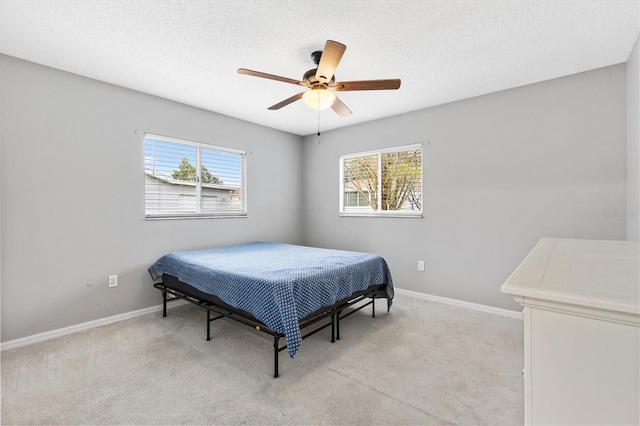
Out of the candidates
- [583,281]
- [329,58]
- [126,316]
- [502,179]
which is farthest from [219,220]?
[583,281]

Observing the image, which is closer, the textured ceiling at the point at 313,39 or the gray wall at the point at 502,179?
the textured ceiling at the point at 313,39

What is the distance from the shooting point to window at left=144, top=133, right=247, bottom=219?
10.8ft

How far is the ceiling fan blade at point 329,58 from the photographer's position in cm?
177

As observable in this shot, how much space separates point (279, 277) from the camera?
7.01 feet

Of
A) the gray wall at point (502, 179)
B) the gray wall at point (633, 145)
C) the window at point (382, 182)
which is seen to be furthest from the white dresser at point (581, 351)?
the window at point (382, 182)

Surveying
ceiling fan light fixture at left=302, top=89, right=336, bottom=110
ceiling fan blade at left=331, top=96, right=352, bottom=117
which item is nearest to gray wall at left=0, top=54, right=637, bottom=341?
ceiling fan blade at left=331, top=96, right=352, bottom=117

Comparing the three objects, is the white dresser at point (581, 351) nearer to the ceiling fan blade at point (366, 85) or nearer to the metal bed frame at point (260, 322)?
the metal bed frame at point (260, 322)

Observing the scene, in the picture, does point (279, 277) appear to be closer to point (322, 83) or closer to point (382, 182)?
point (322, 83)

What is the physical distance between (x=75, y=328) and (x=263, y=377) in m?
2.02

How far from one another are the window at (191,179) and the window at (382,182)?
1574 millimetres

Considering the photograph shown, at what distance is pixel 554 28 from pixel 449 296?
271 centimetres

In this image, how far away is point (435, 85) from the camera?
9.71ft

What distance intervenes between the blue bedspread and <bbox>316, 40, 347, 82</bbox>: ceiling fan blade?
1.49 meters

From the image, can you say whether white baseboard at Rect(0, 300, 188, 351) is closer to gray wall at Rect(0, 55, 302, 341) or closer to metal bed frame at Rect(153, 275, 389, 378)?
gray wall at Rect(0, 55, 302, 341)
